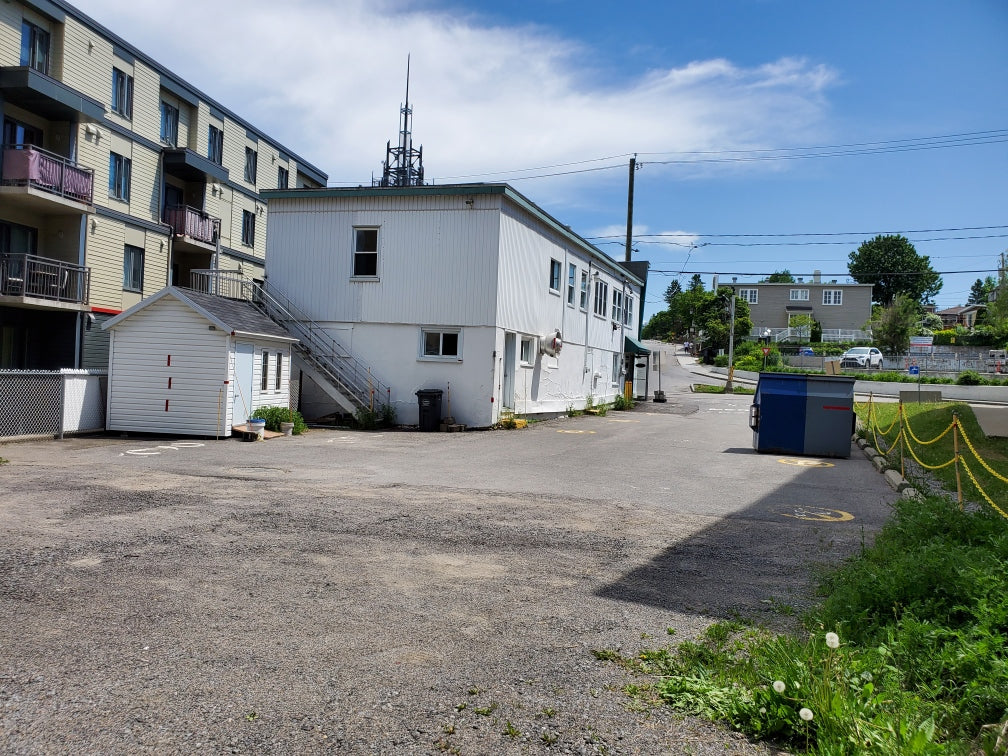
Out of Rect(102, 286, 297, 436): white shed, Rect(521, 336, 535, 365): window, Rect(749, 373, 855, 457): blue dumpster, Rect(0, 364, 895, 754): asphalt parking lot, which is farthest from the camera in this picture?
Rect(521, 336, 535, 365): window

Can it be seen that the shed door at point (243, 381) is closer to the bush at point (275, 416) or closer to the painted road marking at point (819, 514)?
the bush at point (275, 416)

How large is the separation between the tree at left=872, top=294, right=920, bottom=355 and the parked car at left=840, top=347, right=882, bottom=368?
330 inches

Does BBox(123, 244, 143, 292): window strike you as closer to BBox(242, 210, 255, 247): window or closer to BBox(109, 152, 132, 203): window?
BBox(109, 152, 132, 203): window

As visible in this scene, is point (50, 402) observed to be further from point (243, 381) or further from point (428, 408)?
point (428, 408)

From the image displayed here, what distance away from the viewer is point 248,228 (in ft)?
118

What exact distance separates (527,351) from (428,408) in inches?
208

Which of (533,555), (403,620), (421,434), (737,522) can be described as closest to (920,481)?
(737,522)

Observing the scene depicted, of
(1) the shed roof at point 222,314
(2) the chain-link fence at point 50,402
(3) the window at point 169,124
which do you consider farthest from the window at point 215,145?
(2) the chain-link fence at point 50,402

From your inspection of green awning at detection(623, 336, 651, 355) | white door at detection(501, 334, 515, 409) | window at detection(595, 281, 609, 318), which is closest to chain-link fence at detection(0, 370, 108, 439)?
white door at detection(501, 334, 515, 409)

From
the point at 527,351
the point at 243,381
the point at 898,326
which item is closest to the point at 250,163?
the point at 527,351

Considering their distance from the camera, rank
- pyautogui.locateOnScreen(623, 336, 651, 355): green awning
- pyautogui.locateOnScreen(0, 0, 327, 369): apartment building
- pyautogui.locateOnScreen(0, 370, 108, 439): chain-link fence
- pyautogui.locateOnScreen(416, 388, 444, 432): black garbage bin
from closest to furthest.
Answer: pyautogui.locateOnScreen(0, 370, 108, 439): chain-link fence < pyautogui.locateOnScreen(416, 388, 444, 432): black garbage bin < pyautogui.locateOnScreen(0, 0, 327, 369): apartment building < pyautogui.locateOnScreen(623, 336, 651, 355): green awning

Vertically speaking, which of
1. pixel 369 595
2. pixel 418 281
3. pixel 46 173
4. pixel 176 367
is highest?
pixel 46 173

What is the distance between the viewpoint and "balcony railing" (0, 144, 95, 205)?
22141 millimetres

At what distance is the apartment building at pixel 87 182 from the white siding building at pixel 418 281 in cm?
250
